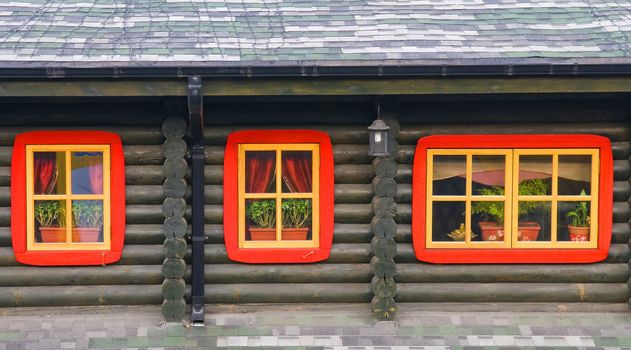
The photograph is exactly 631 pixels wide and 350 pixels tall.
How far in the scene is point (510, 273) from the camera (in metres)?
9.23

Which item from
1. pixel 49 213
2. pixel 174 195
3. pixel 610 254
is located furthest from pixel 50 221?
pixel 610 254

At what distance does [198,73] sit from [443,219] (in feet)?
9.57

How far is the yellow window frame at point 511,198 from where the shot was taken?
9141 millimetres

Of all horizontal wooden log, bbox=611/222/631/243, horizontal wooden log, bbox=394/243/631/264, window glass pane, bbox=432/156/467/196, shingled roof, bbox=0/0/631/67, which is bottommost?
horizontal wooden log, bbox=394/243/631/264

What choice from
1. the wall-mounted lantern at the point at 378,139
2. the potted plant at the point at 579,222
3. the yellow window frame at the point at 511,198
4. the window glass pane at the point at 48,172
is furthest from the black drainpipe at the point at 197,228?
the potted plant at the point at 579,222

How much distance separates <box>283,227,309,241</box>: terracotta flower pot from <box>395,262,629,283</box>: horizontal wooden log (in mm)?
1029

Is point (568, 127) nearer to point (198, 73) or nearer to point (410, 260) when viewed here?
point (410, 260)

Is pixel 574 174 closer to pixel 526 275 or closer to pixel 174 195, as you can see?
pixel 526 275

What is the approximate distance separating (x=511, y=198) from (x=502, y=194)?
0.10 m

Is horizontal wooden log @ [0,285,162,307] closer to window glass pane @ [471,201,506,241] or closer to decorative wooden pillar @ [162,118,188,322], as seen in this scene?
decorative wooden pillar @ [162,118,188,322]

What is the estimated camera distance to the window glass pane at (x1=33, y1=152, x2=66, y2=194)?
905cm

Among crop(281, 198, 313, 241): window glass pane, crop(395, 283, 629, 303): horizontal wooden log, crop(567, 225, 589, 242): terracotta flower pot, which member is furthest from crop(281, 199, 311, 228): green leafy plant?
crop(567, 225, 589, 242): terracotta flower pot

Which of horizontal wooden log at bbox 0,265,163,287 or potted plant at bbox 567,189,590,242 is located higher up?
potted plant at bbox 567,189,590,242

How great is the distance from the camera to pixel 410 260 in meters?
9.27
